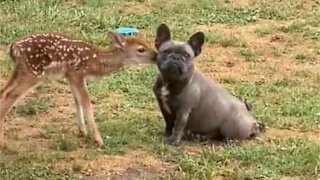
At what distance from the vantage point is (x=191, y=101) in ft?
30.9

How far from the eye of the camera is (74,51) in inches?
367

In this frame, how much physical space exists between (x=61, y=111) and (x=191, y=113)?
1559mm

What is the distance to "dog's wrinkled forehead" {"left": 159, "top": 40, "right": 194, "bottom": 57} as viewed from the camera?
9.30 m

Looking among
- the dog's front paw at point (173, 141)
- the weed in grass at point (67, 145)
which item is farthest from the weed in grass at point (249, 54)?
the weed in grass at point (67, 145)

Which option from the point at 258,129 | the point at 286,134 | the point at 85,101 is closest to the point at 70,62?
the point at 85,101

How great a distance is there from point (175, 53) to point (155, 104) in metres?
1.43

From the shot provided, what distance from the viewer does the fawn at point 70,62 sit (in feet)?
29.8

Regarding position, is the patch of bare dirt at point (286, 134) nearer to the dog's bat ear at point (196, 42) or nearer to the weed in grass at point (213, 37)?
the dog's bat ear at point (196, 42)

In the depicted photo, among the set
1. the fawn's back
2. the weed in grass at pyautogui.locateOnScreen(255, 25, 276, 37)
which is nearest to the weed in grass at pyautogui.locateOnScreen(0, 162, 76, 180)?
the fawn's back

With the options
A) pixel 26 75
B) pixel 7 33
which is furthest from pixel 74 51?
pixel 7 33

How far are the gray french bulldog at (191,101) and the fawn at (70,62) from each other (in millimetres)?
316

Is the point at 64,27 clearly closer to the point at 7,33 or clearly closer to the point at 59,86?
the point at 7,33

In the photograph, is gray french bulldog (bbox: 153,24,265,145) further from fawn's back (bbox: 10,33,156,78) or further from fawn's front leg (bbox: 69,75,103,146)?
fawn's front leg (bbox: 69,75,103,146)

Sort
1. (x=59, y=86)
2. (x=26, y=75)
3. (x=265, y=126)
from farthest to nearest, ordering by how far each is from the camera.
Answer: (x=59, y=86) < (x=265, y=126) < (x=26, y=75)
